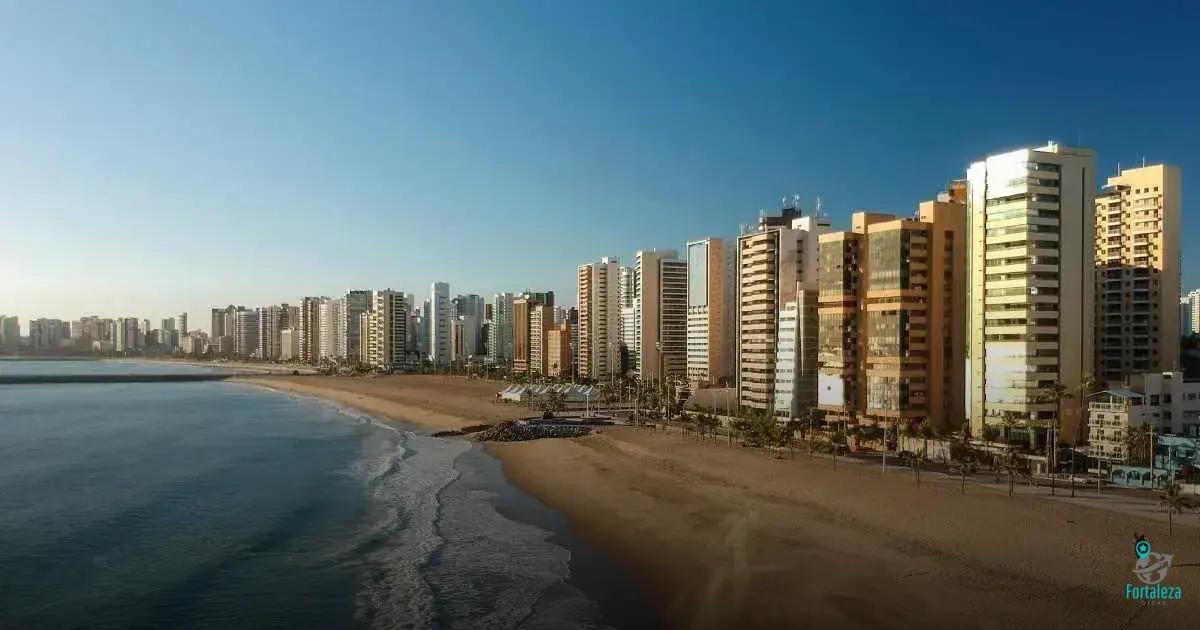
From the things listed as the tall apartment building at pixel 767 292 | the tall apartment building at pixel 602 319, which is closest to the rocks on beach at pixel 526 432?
the tall apartment building at pixel 767 292

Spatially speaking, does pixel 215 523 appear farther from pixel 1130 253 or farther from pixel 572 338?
pixel 572 338

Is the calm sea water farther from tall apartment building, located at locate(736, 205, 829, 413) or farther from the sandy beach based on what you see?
tall apartment building, located at locate(736, 205, 829, 413)

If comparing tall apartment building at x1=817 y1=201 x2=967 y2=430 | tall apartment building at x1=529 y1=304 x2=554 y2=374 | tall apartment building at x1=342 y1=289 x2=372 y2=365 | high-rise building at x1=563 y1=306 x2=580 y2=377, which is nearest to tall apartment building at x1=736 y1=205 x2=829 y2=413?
tall apartment building at x1=817 y1=201 x2=967 y2=430

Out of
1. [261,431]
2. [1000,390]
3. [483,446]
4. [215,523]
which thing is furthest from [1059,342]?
[261,431]

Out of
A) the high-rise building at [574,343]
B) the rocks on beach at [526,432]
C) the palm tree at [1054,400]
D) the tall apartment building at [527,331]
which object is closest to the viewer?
the palm tree at [1054,400]

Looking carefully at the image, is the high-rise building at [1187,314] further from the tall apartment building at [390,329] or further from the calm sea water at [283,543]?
the tall apartment building at [390,329]

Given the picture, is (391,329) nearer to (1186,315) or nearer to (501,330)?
(501,330)
